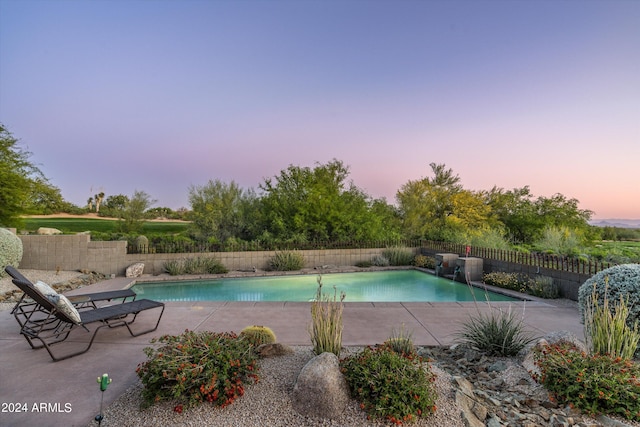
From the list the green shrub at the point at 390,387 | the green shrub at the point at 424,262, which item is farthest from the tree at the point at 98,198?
the green shrub at the point at 390,387

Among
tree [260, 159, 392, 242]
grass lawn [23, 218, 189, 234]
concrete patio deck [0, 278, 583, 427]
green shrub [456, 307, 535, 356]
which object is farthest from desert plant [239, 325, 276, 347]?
grass lawn [23, 218, 189, 234]

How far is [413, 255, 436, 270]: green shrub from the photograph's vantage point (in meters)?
11.4

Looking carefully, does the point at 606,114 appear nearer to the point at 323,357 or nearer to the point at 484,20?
the point at 484,20

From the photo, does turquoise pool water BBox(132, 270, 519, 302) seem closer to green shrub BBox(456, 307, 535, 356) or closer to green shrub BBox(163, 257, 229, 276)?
green shrub BBox(163, 257, 229, 276)

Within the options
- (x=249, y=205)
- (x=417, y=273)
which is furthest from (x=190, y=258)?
(x=417, y=273)

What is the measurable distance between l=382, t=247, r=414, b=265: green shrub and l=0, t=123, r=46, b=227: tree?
12397mm

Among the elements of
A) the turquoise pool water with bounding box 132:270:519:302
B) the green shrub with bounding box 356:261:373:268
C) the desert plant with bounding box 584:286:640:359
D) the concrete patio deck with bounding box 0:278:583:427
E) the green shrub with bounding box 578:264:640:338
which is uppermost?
the green shrub with bounding box 578:264:640:338

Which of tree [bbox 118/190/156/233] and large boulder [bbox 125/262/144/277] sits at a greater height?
tree [bbox 118/190/156/233]

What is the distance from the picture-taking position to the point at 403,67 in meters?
10.4

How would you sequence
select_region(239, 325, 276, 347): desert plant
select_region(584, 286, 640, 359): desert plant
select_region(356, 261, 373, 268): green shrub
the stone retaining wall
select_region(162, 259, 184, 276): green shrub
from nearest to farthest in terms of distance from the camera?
select_region(584, 286, 640, 359): desert plant, select_region(239, 325, 276, 347): desert plant, the stone retaining wall, select_region(162, 259, 184, 276): green shrub, select_region(356, 261, 373, 268): green shrub

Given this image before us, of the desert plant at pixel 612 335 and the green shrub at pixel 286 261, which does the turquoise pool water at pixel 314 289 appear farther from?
the desert plant at pixel 612 335

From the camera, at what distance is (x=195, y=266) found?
1009 cm

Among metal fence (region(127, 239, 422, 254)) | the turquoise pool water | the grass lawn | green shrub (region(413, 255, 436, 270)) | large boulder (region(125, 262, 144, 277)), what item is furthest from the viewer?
the grass lawn

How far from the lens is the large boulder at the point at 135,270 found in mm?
→ 9516
